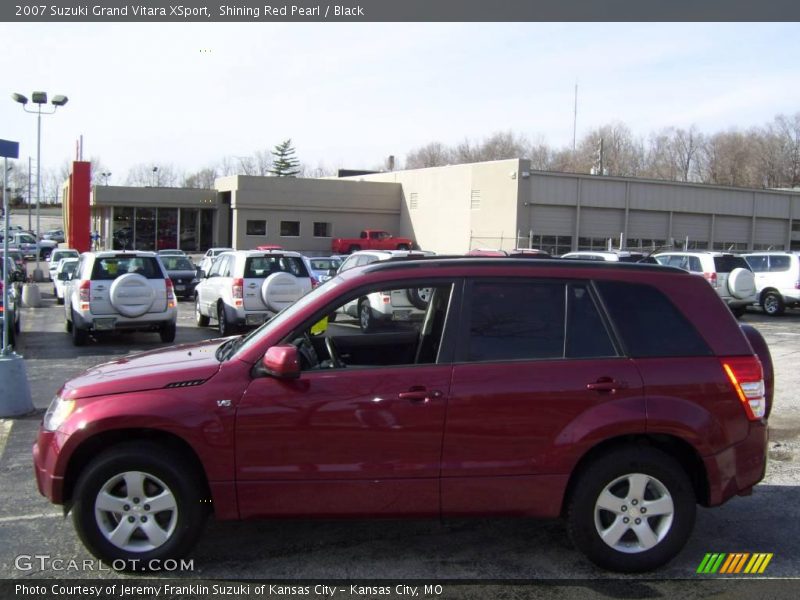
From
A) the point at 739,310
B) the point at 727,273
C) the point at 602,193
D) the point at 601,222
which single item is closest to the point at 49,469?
the point at 727,273

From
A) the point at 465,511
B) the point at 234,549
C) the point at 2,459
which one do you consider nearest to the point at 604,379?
the point at 465,511

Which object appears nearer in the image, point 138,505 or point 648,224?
point 138,505

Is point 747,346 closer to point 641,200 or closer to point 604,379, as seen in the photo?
point 604,379

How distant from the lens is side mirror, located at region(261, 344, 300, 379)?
4.33 m

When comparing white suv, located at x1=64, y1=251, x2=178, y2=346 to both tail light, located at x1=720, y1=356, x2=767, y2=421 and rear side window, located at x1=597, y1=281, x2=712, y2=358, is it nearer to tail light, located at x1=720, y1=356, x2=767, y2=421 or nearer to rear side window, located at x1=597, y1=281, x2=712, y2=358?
rear side window, located at x1=597, y1=281, x2=712, y2=358

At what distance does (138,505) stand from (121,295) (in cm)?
1032

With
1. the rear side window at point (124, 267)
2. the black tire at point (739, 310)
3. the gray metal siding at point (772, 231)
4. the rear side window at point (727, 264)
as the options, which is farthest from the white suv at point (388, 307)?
the gray metal siding at point (772, 231)

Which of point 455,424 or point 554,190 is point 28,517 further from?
point 554,190

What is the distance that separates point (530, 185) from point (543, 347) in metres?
38.3

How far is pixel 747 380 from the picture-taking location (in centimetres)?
464

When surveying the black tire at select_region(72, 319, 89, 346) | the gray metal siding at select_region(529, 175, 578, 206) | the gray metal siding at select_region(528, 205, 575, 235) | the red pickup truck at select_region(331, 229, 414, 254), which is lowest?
the black tire at select_region(72, 319, 89, 346)

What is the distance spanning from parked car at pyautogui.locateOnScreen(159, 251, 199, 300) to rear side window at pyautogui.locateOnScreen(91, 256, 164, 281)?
36.2ft

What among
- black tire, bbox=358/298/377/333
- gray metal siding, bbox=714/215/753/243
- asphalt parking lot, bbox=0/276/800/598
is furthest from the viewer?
gray metal siding, bbox=714/215/753/243

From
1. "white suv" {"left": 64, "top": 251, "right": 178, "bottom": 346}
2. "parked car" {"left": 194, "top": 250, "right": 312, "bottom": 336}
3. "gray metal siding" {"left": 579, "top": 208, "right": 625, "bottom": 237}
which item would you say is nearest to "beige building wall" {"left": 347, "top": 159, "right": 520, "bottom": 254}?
"gray metal siding" {"left": 579, "top": 208, "right": 625, "bottom": 237}
